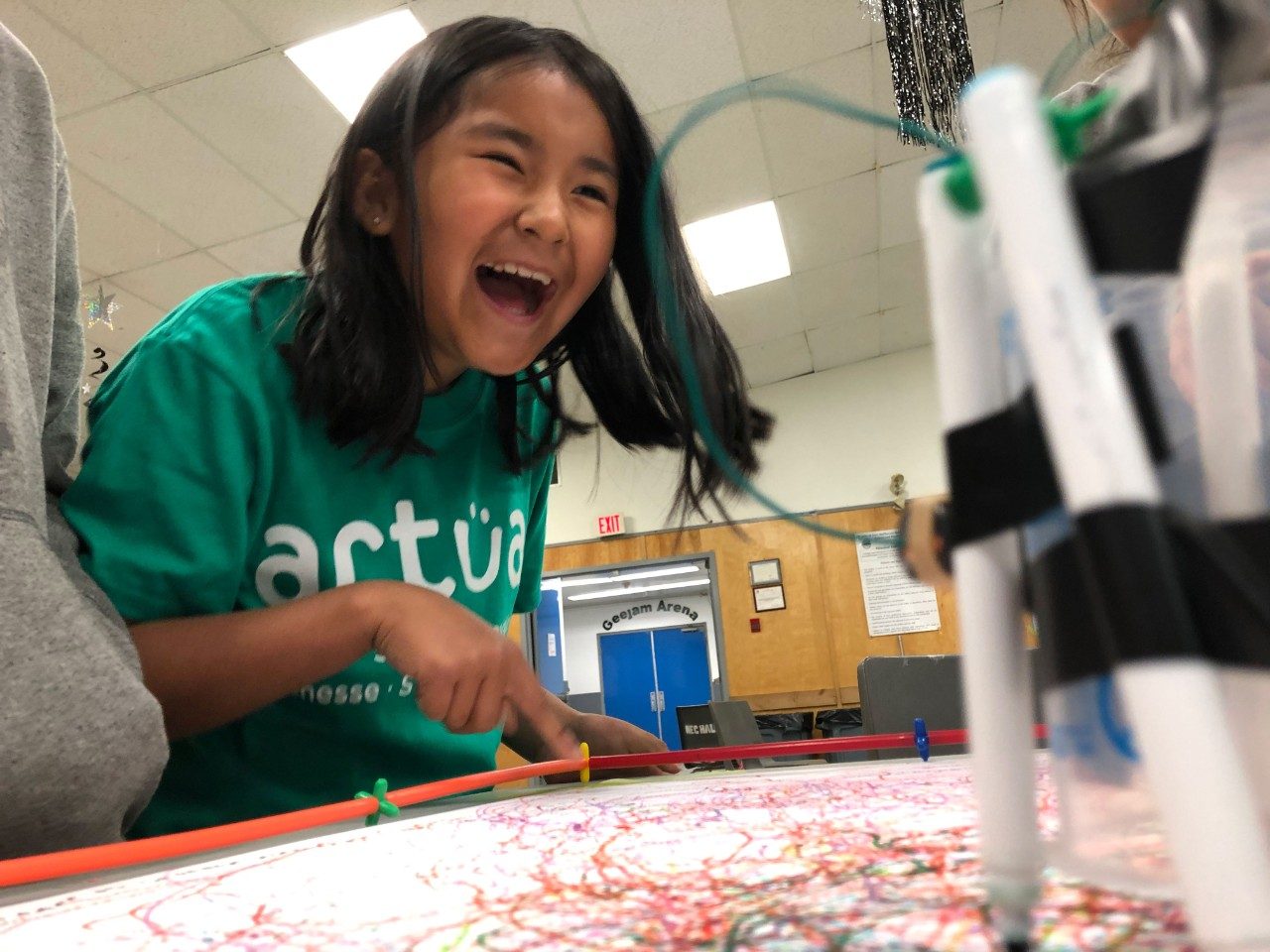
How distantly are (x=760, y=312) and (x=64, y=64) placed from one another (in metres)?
2.72

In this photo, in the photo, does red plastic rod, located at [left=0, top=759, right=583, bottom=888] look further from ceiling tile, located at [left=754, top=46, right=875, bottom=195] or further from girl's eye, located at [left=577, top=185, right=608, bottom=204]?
ceiling tile, located at [left=754, top=46, right=875, bottom=195]

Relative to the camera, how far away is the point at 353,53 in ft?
7.14

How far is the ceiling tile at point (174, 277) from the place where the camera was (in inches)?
117

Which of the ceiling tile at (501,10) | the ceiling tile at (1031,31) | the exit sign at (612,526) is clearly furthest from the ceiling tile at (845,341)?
the ceiling tile at (501,10)

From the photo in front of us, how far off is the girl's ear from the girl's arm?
326 mm

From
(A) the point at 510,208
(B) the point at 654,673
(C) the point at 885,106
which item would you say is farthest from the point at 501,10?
(B) the point at 654,673

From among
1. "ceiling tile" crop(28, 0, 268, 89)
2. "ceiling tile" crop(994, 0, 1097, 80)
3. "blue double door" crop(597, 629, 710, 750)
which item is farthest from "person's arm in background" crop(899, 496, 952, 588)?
"blue double door" crop(597, 629, 710, 750)

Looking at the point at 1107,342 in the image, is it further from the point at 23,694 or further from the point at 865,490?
the point at 865,490

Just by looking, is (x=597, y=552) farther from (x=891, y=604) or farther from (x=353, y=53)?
(x=353, y=53)

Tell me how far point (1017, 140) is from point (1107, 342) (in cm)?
4

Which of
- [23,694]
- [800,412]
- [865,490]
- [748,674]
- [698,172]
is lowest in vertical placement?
[748,674]

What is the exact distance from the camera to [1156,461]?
165 millimetres

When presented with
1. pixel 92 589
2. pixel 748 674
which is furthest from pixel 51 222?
pixel 748 674

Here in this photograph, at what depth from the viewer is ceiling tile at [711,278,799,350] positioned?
3.72 m
